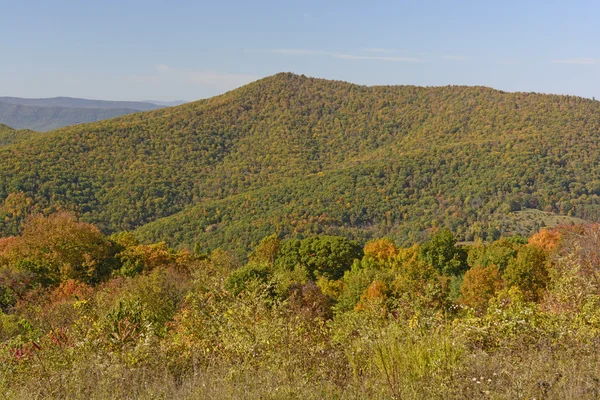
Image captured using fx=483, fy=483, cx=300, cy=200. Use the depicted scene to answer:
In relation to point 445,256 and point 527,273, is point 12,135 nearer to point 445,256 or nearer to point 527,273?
point 445,256

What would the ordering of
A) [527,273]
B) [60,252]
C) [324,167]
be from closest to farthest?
1. [527,273]
2. [60,252]
3. [324,167]

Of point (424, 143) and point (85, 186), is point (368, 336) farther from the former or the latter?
point (424, 143)

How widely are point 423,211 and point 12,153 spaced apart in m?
77.4

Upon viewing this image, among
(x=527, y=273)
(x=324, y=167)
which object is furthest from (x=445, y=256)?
(x=324, y=167)

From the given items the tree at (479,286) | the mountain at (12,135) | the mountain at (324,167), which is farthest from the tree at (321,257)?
the mountain at (12,135)

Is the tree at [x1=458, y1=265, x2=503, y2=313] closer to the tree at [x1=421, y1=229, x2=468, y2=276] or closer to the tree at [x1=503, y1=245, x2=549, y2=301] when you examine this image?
the tree at [x1=503, y1=245, x2=549, y2=301]

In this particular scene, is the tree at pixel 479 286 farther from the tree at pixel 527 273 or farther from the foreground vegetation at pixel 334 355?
the foreground vegetation at pixel 334 355

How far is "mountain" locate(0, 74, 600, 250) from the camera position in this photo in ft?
272

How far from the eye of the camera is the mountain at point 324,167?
272 feet

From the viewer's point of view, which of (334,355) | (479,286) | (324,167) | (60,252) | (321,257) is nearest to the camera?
(334,355)

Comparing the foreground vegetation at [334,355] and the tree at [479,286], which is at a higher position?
the foreground vegetation at [334,355]

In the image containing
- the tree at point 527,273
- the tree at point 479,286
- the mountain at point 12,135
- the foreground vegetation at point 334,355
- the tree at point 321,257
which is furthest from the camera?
the mountain at point 12,135

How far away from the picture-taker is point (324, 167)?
13062 centimetres

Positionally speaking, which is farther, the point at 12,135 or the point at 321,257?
the point at 12,135
